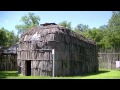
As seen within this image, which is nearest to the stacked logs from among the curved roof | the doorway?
the curved roof

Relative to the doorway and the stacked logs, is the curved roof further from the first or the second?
the doorway

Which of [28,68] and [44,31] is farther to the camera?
[28,68]

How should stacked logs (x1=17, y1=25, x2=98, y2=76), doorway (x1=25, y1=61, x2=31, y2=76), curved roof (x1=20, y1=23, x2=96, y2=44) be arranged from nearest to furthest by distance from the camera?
stacked logs (x1=17, y1=25, x2=98, y2=76) → curved roof (x1=20, y1=23, x2=96, y2=44) → doorway (x1=25, y1=61, x2=31, y2=76)

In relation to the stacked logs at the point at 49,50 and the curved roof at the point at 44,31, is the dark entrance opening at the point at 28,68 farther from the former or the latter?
the curved roof at the point at 44,31

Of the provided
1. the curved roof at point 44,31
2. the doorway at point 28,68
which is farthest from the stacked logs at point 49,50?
the doorway at point 28,68

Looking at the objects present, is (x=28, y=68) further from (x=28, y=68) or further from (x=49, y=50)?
(x=49, y=50)

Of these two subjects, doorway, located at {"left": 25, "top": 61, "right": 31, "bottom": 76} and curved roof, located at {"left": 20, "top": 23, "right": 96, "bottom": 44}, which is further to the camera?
doorway, located at {"left": 25, "top": 61, "right": 31, "bottom": 76}

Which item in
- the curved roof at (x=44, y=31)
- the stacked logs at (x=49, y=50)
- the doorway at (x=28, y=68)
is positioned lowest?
the doorway at (x=28, y=68)

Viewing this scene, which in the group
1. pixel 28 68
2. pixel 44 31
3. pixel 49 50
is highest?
pixel 44 31

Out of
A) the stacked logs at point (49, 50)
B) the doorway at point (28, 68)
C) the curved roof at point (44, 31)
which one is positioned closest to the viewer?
the stacked logs at point (49, 50)

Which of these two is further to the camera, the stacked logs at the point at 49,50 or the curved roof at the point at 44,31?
the curved roof at the point at 44,31

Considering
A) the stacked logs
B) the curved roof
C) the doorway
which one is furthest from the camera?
the doorway

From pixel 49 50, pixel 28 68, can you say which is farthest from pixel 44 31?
pixel 28 68
